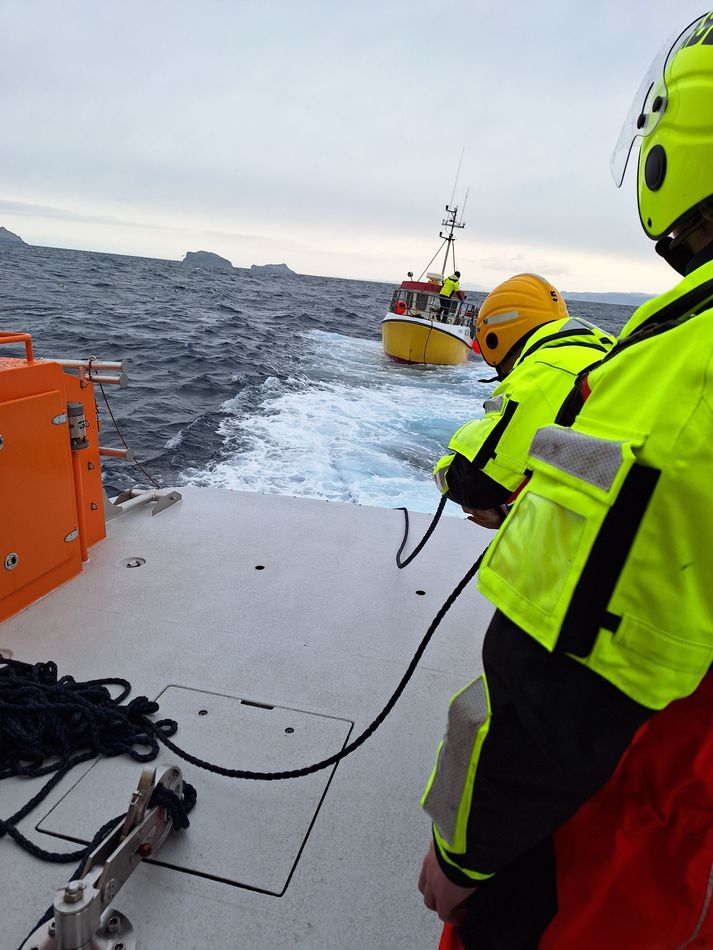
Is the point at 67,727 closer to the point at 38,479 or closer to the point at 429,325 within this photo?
the point at 38,479

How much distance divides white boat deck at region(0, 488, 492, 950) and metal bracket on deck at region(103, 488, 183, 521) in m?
0.05

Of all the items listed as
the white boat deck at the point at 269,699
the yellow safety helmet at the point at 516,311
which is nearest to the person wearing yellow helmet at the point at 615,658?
the white boat deck at the point at 269,699

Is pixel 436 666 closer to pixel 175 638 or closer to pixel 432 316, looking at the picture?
pixel 175 638

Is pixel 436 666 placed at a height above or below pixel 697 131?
below

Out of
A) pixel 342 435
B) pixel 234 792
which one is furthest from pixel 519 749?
pixel 342 435

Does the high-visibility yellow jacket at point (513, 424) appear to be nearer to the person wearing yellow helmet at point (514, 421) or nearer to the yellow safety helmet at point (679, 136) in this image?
the person wearing yellow helmet at point (514, 421)

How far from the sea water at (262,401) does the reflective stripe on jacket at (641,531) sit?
5.21 meters

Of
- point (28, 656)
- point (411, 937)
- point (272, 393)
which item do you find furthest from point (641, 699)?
point (272, 393)

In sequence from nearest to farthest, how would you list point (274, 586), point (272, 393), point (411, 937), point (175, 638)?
point (411, 937)
point (175, 638)
point (274, 586)
point (272, 393)

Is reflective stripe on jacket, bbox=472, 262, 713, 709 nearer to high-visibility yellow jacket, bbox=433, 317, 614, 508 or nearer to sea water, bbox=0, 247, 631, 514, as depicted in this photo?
high-visibility yellow jacket, bbox=433, 317, 614, 508

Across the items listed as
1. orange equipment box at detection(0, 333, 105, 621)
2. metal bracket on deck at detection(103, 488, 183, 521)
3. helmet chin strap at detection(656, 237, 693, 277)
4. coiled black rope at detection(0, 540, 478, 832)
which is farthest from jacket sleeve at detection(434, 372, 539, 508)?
metal bracket on deck at detection(103, 488, 183, 521)

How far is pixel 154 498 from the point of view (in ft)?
12.2

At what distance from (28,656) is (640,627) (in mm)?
2262

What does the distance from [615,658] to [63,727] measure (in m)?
1.74
